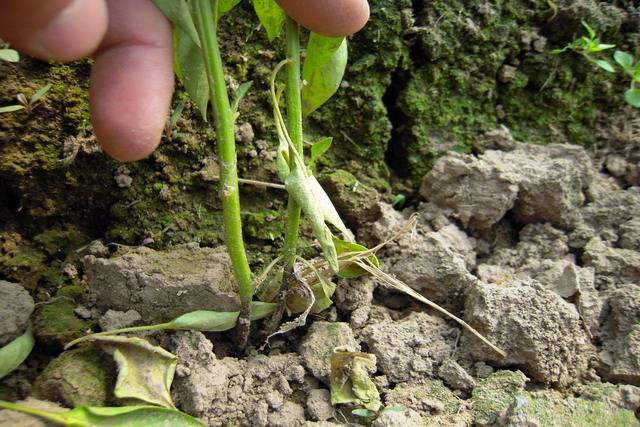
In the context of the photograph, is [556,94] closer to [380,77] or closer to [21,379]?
[380,77]

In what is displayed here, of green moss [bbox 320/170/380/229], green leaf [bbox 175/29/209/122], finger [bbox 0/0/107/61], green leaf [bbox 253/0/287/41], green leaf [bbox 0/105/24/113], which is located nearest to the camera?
finger [bbox 0/0/107/61]

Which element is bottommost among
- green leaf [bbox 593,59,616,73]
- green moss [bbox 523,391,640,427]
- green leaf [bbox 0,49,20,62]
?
green moss [bbox 523,391,640,427]

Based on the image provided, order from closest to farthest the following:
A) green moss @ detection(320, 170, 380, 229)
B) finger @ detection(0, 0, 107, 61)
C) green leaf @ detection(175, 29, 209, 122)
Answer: finger @ detection(0, 0, 107, 61), green leaf @ detection(175, 29, 209, 122), green moss @ detection(320, 170, 380, 229)

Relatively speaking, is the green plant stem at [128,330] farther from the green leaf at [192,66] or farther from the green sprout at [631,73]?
the green sprout at [631,73]

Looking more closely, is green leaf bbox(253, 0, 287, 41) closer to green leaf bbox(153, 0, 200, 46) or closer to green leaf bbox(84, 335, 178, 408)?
green leaf bbox(153, 0, 200, 46)

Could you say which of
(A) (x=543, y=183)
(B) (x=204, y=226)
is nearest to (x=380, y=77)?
(A) (x=543, y=183)

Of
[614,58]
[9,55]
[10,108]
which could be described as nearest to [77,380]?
[10,108]

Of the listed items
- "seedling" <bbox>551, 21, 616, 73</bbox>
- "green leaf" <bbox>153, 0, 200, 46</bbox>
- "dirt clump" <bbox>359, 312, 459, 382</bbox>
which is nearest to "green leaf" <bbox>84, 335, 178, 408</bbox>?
"dirt clump" <bbox>359, 312, 459, 382</bbox>
